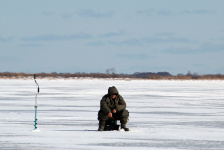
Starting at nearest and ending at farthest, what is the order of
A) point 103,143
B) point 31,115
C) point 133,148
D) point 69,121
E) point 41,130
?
point 133,148, point 103,143, point 41,130, point 69,121, point 31,115

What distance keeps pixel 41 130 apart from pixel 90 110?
590 cm

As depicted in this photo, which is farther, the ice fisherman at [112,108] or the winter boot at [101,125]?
the winter boot at [101,125]

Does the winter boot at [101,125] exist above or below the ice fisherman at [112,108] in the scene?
below

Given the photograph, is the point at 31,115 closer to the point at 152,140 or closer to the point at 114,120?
the point at 114,120

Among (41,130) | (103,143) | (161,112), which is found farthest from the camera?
(161,112)

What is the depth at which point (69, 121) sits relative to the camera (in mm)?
13453

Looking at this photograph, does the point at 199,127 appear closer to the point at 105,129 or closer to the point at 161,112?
the point at 105,129

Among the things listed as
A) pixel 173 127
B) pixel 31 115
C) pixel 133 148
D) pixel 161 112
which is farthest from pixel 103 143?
pixel 161 112

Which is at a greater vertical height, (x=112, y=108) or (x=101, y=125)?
(x=112, y=108)

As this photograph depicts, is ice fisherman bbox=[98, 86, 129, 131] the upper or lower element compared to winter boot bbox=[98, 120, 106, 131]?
upper

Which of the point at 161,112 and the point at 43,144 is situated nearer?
the point at 43,144

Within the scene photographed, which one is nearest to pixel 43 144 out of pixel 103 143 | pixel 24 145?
pixel 24 145

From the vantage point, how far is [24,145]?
9.08 meters

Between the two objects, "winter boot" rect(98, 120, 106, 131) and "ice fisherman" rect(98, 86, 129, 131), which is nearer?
"ice fisherman" rect(98, 86, 129, 131)
